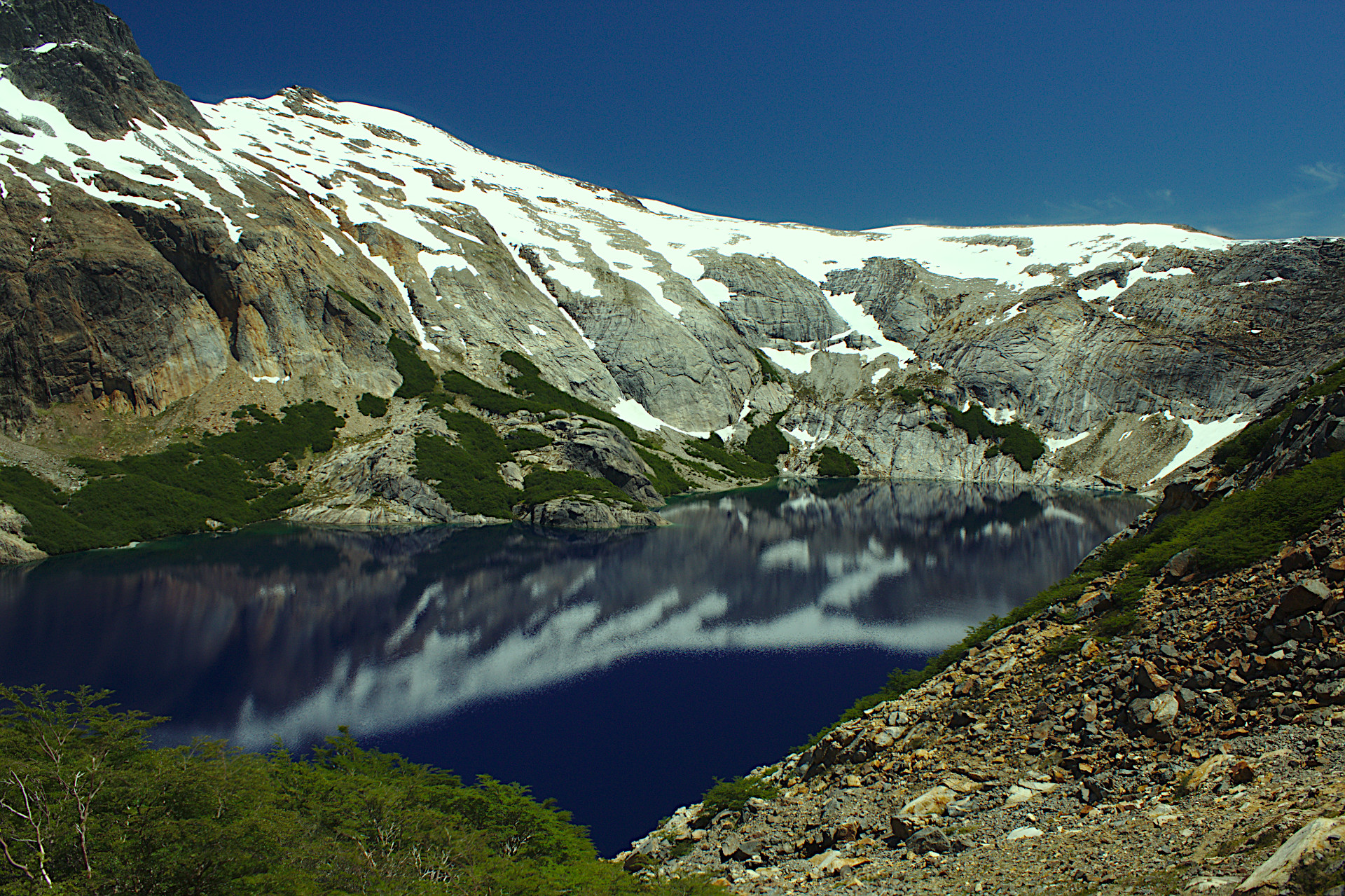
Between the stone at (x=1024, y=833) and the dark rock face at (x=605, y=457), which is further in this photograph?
the dark rock face at (x=605, y=457)

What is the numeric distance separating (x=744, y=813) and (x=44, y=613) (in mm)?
47057

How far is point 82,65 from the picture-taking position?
101250 millimetres

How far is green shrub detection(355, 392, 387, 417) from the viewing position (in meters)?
91.1

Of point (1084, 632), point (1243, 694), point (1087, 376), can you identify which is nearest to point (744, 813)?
point (1084, 632)

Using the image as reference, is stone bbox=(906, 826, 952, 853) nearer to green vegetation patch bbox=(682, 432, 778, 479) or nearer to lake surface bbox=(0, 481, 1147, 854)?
lake surface bbox=(0, 481, 1147, 854)

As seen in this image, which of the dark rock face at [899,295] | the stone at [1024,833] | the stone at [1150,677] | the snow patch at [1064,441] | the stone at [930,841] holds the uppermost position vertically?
the dark rock face at [899,295]

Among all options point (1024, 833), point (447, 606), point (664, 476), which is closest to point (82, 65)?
point (664, 476)

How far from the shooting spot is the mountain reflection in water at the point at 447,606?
33.0m

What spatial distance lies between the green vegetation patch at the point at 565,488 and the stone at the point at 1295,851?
7503 centimetres

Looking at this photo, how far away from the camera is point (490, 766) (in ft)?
83.7

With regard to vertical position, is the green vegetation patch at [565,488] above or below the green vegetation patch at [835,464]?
below

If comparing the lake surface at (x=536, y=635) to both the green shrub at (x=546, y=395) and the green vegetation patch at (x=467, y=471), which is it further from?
the green shrub at (x=546, y=395)

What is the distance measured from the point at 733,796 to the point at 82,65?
136 metres

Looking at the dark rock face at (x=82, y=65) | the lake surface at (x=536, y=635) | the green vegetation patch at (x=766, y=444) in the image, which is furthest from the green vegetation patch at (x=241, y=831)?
the dark rock face at (x=82, y=65)
